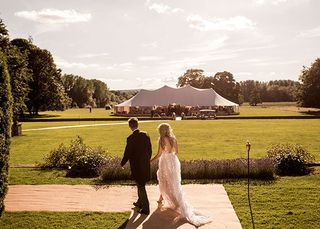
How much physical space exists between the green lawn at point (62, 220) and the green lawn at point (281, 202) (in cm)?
280

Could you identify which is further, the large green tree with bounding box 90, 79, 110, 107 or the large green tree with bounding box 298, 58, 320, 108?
the large green tree with bounding box 90, 79, 110, 107

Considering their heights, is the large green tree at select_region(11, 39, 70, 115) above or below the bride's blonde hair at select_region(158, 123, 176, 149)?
above

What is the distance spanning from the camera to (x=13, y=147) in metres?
22.4

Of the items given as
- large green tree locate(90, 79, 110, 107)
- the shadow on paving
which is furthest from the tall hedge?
large green tree locate(90, 79, 110, 107)

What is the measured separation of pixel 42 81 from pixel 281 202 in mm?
53953

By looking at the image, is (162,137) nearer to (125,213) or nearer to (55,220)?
(125,213)

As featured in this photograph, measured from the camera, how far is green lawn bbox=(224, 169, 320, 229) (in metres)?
8.14

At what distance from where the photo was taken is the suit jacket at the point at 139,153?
27.7 feet

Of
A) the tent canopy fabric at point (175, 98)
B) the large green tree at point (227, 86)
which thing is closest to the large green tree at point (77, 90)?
the large green tree at point (227, 86)

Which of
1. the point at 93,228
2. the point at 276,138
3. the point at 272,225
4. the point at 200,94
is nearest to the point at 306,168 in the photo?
the point at 272,225

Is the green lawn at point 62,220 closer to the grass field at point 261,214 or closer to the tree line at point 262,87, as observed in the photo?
the grass field at point 261,214

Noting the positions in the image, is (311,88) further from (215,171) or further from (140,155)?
(140,155)

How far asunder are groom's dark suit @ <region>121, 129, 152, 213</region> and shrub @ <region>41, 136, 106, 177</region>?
16.7ft

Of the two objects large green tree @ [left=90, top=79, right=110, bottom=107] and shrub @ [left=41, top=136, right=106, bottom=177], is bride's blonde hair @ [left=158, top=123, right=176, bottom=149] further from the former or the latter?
large green tree @ [left=90, top=79, right=110, bottom=107]
